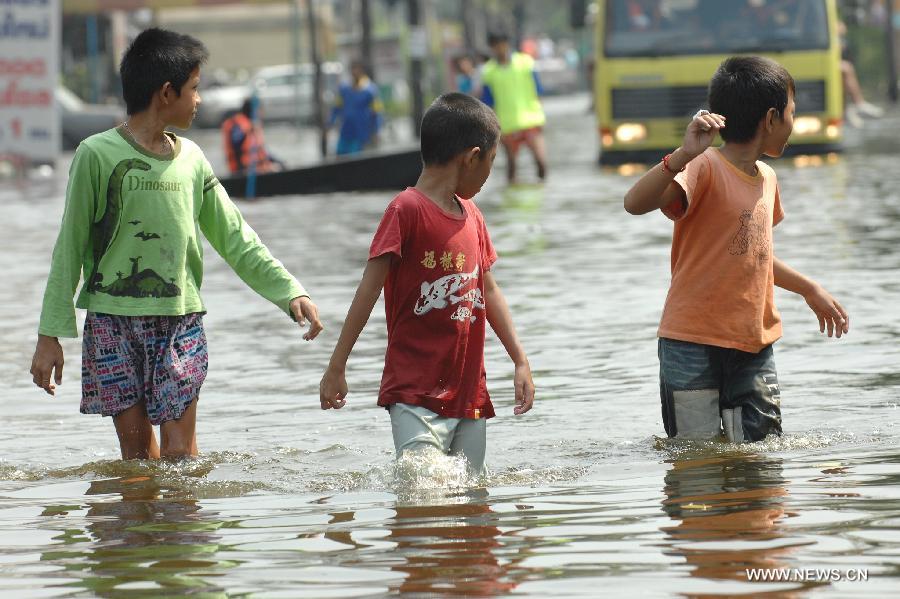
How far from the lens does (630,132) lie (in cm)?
2223

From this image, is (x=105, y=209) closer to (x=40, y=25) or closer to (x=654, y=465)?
(x=654, y=465)

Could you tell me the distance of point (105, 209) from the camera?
6098 millimetres

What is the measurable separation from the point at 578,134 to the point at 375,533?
105 feet

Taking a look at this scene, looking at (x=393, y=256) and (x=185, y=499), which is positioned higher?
(x=393, y=256)

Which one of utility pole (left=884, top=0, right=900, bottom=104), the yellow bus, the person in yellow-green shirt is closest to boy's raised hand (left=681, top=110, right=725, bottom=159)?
the yellow bus

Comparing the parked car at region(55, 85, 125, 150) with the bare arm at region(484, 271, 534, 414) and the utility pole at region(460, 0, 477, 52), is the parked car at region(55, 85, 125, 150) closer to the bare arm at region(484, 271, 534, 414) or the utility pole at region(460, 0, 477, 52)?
the utility pole at region(460, 0, 477, 52)

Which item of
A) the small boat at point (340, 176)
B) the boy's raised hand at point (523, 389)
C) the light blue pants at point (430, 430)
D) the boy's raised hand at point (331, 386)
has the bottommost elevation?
the small boat at point (340, 176)

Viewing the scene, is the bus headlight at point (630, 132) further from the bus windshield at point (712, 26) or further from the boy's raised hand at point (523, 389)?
the boy's raised hand at point (523, 389)

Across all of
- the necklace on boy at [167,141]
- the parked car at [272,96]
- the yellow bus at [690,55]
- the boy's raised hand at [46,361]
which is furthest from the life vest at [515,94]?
the parked car at [272,96]

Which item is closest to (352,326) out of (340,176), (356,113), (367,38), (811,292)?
(811,292)

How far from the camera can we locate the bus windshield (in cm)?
2141

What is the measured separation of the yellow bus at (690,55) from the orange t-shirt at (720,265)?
49.7 ft

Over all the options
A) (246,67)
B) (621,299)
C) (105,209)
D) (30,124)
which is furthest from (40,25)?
(246,67)

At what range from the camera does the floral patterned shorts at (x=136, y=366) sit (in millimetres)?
6129
